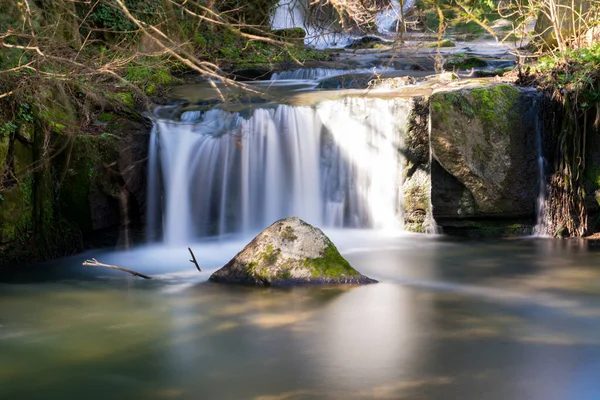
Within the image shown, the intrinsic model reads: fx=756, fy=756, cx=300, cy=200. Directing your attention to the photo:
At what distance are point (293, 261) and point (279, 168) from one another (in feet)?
Result: 10.5

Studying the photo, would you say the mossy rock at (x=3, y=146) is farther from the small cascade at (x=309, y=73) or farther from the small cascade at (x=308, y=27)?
the small cascade at (x=309, y=73)

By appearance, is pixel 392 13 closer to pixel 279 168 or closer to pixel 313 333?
pixel 279 168

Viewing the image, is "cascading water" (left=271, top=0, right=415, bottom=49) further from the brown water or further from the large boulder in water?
the brown water

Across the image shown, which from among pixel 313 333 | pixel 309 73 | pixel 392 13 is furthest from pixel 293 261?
pixel 309 73

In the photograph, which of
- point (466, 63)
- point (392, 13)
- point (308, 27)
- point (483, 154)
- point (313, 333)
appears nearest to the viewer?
point (313, 333)

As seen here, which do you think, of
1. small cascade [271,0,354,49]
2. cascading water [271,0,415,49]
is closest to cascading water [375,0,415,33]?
cascading water [271,0,415,49]

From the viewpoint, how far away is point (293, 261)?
678cm

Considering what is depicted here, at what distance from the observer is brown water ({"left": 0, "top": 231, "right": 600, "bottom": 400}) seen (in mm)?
4598

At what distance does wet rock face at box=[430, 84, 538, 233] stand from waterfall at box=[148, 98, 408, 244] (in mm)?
697

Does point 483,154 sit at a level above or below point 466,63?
below

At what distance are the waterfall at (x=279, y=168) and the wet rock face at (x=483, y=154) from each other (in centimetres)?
70

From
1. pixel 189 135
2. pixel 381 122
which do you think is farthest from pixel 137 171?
pixel 381 122

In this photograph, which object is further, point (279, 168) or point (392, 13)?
point (392, 13)

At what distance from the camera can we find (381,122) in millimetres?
9938
